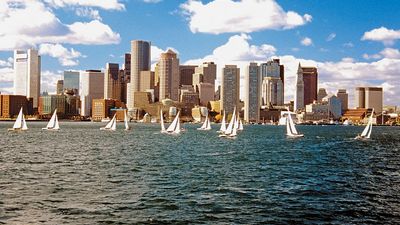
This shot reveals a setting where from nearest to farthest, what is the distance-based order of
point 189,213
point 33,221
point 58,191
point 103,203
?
point 33,221 < point 189,213 < point 103,203 < point 58,191

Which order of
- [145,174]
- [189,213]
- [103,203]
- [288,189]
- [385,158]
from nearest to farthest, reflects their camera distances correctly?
[189,213] → [103,203] → [288,189] → [145,174] → [385,158]

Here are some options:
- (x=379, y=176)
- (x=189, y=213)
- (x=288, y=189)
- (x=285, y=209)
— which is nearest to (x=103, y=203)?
(x=189, y=213)

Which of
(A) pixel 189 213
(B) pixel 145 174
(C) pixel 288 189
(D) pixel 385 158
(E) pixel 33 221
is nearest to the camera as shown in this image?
(E) pixel 33 221

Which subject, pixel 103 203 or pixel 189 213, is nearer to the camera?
pixel 189 213

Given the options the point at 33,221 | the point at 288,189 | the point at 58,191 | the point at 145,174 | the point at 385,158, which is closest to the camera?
the point at 33,221

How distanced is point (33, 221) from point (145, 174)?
966 inches

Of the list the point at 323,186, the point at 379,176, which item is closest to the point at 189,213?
the point at 323,186

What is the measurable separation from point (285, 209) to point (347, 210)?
427 centimetres

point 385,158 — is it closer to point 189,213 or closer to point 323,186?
point 323,186

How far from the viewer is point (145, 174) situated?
57781 mm

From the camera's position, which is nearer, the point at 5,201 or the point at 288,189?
the point at 5,201

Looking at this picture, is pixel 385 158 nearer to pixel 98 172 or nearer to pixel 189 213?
pixel 98 172

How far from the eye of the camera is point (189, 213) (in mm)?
36906

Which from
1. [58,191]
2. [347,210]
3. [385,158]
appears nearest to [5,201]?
[58,191]
